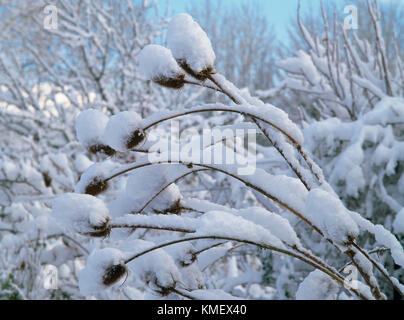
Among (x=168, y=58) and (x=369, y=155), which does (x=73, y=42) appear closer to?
(x=369, y=155)

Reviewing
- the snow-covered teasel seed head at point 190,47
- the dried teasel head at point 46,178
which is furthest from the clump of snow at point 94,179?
the dried teasel head at point 46,178

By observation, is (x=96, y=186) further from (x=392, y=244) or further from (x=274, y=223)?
(x=392, y=244)

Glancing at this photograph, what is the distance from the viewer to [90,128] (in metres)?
0.62

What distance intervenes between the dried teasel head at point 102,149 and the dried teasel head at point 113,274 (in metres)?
0.19

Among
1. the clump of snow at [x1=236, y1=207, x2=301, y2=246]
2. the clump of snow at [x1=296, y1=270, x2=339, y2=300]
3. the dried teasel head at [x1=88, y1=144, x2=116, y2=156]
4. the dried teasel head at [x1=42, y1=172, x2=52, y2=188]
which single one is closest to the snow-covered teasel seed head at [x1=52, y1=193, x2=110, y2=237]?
the dried teasel head at [x1=88, y1=144, x2=116, y2=156]

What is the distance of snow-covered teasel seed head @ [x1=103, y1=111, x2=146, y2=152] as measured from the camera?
1.88 feet

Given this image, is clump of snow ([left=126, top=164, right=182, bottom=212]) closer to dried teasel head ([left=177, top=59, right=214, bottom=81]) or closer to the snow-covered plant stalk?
the snow-covered plant stalk

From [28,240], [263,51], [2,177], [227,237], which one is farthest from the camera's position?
[263,51]

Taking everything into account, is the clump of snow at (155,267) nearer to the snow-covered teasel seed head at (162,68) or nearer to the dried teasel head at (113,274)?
the dried teasel head at (113,274)

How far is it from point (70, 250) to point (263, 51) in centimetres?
1493

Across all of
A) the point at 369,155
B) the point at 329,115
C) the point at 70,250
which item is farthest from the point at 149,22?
the point at 369,155

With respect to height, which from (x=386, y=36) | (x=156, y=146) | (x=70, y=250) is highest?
(x=386, y=36)

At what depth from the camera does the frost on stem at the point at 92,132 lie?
2.04 feet

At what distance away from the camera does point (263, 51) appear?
52.0ft
